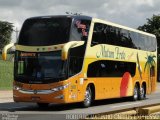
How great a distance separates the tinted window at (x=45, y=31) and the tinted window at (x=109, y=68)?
2.54 meters

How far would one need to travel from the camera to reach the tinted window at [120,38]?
22.5 m

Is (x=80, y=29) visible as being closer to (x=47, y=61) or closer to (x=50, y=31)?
(x=50, y=31)

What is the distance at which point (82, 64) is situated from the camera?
21.0 metres

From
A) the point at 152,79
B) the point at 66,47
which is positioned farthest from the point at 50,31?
the point at 152,79

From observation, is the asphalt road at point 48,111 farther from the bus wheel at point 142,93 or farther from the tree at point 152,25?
the tree at point 152,25

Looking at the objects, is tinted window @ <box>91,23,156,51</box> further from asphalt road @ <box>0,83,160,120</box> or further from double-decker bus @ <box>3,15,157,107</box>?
asphalt road @ <box>0,83,160,120</box>

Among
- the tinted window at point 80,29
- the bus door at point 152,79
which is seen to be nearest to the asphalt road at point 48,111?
the tinted window at point 80,29

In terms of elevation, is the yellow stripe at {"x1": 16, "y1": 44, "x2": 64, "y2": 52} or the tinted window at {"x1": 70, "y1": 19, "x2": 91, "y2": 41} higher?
the tinted window at {"x1": 70, "y1": 19, "x2": 91, "y2": 41}

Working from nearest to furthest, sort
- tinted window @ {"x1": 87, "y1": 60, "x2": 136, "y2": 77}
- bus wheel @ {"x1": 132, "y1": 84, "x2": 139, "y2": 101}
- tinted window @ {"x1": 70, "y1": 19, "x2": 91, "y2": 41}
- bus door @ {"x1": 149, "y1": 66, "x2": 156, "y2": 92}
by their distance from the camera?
tinted window @ {"x1": 70, "y1": 19, "x2": 91, "y2": 41}
tinted window @ {"x1": 87, "y1": 60, "x2": 136, "y2": 77}
bus wheel @ {"x1": 132, "y1": 84, "x2": 139, "y2": 101}
bus door @ {"x1": 149, "y1": 66, "x2": 156, "y2": 92}

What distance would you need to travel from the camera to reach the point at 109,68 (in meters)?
24.1

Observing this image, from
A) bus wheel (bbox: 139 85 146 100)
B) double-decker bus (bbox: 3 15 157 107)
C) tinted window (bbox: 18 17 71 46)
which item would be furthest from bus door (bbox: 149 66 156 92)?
tinted window (bbox: 18 17 71 46)

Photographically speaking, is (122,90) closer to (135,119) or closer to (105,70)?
(105,70)

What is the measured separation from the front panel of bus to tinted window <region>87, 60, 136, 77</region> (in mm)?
1461

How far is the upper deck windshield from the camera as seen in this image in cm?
1986
